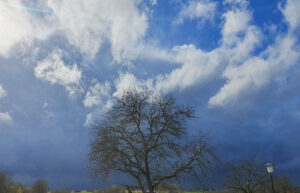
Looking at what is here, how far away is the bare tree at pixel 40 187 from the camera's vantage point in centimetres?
8738

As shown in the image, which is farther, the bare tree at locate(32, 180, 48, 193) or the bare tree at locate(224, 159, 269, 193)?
the bare tree at locate(32, 180, 48, 193)

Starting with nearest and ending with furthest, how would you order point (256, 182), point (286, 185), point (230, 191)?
1. point (256, 182)
2. point (286, 185)
3. point (230, 191)

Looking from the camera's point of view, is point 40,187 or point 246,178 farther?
point 40,187

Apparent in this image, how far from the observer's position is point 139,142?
69.4 ft

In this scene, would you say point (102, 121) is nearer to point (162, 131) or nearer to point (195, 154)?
point (162, 131)

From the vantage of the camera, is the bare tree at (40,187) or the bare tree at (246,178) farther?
the bare tree at (40,187)

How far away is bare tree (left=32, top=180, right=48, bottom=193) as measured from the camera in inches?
3440

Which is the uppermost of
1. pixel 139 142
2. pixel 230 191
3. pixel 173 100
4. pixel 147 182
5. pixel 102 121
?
pixel 173 100

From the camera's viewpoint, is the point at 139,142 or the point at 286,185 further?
the point at 286,185

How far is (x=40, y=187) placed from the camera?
88.5 metres

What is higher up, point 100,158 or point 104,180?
point 100,158

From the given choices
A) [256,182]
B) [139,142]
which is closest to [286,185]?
[256,182]

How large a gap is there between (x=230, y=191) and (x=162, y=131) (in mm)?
33665

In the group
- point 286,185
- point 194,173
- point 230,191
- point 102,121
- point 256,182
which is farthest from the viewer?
point 230,191
